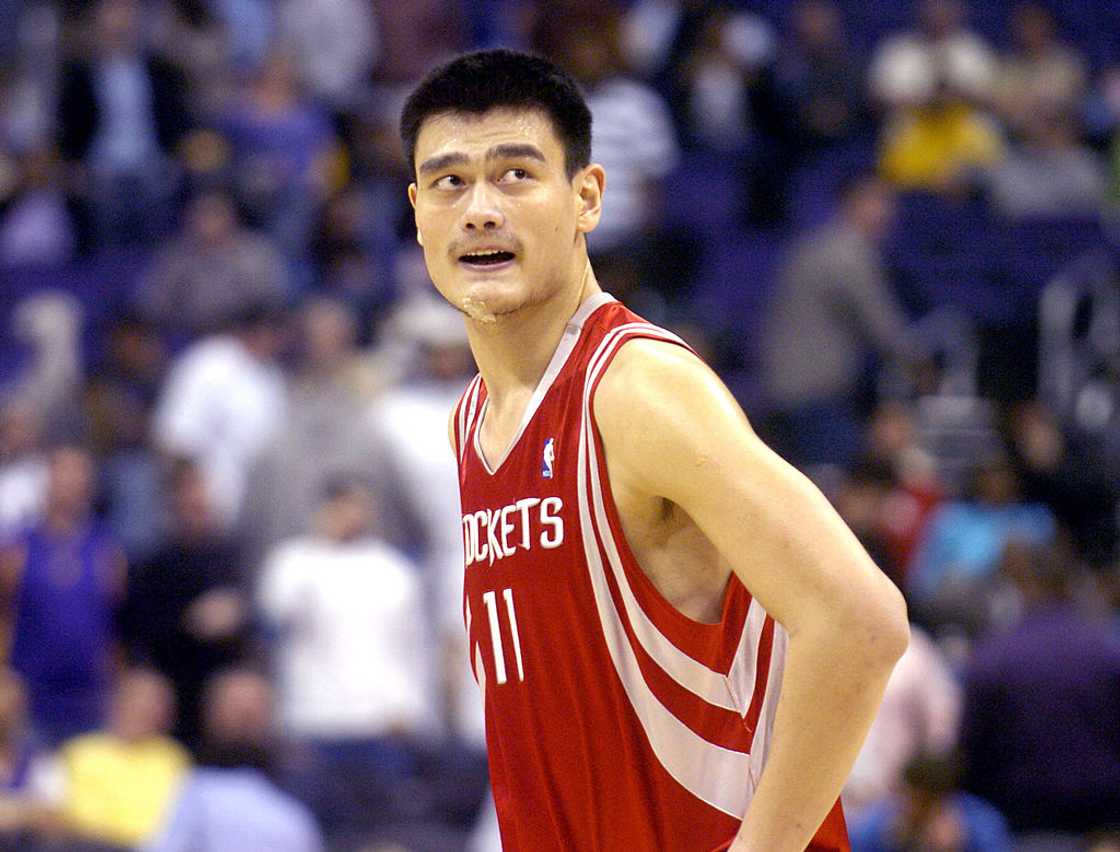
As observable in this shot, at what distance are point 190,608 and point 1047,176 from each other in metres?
6.94

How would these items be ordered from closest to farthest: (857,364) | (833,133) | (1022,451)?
(1022,451) → (857,364) → (833,133)

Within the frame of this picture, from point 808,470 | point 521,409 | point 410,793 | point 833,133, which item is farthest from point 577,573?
point 833,133

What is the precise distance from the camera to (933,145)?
45.0 ft

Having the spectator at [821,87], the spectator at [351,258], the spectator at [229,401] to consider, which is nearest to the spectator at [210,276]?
the spectator at [351,258]

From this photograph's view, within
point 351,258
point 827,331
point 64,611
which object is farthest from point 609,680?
point 351,258

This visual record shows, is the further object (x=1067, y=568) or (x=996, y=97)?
(x=996, y=97)

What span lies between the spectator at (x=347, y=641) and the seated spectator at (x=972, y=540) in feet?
8.32

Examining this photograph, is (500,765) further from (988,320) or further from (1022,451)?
(988,320)

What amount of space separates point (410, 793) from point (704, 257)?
16.6ft

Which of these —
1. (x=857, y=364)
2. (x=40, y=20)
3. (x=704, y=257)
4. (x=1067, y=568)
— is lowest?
(x=1067, y=568)

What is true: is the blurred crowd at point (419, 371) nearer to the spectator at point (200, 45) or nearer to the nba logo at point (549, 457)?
the spectator at point (200, 45)

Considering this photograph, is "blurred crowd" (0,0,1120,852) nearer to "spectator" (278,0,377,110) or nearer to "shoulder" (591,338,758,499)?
"spectator" (278,0,377,110)

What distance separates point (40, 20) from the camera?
1471 centimetres

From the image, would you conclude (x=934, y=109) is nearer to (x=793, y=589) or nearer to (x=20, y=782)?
(x=20, y=782)
